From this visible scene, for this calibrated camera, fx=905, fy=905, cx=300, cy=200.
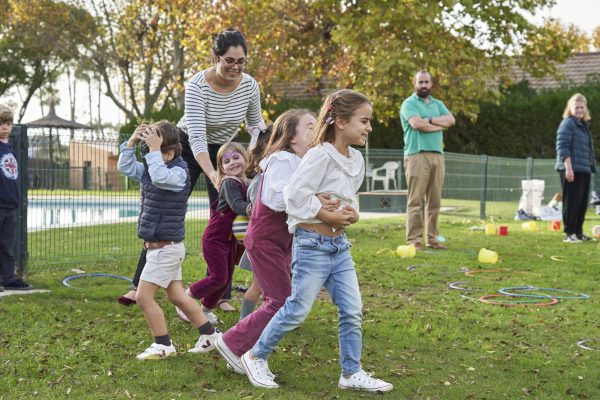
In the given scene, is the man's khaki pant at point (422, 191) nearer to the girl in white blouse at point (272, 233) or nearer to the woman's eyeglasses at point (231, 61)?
the woman's eyeglasses at point (231, 61)

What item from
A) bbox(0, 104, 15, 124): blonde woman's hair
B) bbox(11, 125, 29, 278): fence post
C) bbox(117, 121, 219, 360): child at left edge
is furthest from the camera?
bbox(11, 125, 29, 278): fence post

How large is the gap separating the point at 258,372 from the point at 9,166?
3198 millimetres

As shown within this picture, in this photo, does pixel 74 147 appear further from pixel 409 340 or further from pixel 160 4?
pixel 160 4

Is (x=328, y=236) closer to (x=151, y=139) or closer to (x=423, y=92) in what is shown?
(x=151, y=139)

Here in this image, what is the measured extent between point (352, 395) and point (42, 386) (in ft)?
4.76

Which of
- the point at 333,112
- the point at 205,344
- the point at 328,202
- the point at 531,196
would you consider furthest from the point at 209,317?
the point at 531,196

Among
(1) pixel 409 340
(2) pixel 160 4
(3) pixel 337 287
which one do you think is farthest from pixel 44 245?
(2) pixel 160 4

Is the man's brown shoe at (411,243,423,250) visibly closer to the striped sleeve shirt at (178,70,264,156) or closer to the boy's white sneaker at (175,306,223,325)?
the striped sleeve shirt at (178,70,264,156)

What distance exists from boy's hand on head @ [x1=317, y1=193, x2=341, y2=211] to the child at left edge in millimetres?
1013

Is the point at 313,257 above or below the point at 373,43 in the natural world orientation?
below

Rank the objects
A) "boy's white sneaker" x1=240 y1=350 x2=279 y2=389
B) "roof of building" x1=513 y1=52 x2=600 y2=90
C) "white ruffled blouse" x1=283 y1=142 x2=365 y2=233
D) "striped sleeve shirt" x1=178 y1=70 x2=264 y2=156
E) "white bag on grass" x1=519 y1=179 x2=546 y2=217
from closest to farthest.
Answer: "white ruffled blouse" x1=283 y1=142 x2=365 y2=233 < "boy's white sneaker" x1=240 y1=350 x2=279 y2=389 < "striped sleeve shirt" x1=178 y1=70 x2=264 y2=156 < "white bag on grass" x1=519 y1=179 x2=546 y2=217 < "roof of building" x1=513 y1=52 x2=600 y2=90

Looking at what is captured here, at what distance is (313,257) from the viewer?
167 inches

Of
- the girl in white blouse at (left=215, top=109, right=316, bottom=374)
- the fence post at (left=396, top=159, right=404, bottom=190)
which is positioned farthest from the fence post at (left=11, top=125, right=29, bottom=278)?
the fence post at (left=396, top=159, right=404, bottom=190)

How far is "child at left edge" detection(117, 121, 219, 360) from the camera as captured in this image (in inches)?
191
